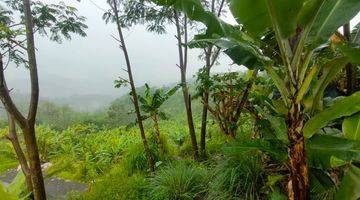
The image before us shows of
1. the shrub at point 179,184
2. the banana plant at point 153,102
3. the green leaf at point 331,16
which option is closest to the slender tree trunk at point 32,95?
the shrub at point 179,184

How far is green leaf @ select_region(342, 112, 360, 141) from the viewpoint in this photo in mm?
2650

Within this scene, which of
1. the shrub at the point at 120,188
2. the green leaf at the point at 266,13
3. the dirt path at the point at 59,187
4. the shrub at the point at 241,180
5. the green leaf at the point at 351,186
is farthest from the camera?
the dirt path at the point at 59,187

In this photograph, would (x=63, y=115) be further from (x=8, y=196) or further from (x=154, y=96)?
(x=8, y=196)

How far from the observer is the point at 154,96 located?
5305mm

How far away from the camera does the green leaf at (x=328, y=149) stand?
2.25 metres

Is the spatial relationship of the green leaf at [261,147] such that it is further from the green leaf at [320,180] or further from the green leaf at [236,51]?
the green leaf at [236,51]

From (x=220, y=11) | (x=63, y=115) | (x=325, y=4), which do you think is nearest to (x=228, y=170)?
(x=325, y=4)

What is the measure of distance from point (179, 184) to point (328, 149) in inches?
89.4

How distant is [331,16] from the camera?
7.44 feet

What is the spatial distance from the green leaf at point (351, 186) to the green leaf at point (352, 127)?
28 centimetres

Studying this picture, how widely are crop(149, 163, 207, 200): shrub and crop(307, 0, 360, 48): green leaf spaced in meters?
2.44

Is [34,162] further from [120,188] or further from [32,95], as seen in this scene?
[120,188]

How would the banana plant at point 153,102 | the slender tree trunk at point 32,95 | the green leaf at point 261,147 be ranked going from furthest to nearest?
the banana plant at point 153,102, the slender tree trunk at point 32,95, the green leaf at point 261,147

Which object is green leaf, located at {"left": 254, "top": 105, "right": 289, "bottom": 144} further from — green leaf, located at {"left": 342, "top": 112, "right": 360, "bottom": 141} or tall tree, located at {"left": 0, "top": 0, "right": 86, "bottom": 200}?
tall tree, located at {"left": 0, "top": 0, "right": 86, "bottom": 200}
